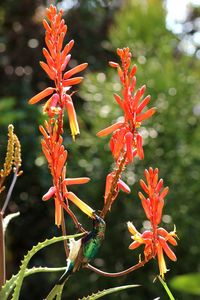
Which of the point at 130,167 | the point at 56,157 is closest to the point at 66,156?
the point at 56,157

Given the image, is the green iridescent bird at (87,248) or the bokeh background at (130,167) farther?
the bokeh background at (130,167)

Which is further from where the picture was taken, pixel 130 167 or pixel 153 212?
pixel 130 167

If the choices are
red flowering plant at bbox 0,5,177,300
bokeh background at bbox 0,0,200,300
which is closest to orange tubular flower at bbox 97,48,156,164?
red flowering plant at bbox 0,5,177,300

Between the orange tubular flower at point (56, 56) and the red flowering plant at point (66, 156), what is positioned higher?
the orange tubular flower at point (56, 56)

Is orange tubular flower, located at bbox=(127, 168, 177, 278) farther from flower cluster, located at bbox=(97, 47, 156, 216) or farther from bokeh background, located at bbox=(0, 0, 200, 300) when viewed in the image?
bokeh background, located at bbox=(0, 0, 200, 300)

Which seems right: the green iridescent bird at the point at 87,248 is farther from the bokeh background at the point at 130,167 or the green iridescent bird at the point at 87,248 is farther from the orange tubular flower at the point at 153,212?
the bokeh background at the point at 130,167

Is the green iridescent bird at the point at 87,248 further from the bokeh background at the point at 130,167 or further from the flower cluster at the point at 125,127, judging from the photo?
the bokeh background at the point at 130,167

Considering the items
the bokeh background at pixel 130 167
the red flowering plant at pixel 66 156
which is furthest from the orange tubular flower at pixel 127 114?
the bokeh background at pixel 130 167

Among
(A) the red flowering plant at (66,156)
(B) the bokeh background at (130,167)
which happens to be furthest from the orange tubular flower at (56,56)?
(B) the bokeh background at (130,167)

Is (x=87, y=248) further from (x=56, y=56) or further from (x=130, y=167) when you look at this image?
(x=130, y=167)

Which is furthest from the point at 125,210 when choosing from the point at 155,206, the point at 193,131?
the point at 155,206

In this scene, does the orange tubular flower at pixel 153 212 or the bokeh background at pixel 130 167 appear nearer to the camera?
the orange tubular flower at pixel 153 212

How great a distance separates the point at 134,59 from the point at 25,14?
1.44 meters

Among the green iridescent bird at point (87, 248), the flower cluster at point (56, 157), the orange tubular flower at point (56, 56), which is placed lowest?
the green iridescent bird at point (87, 248)
